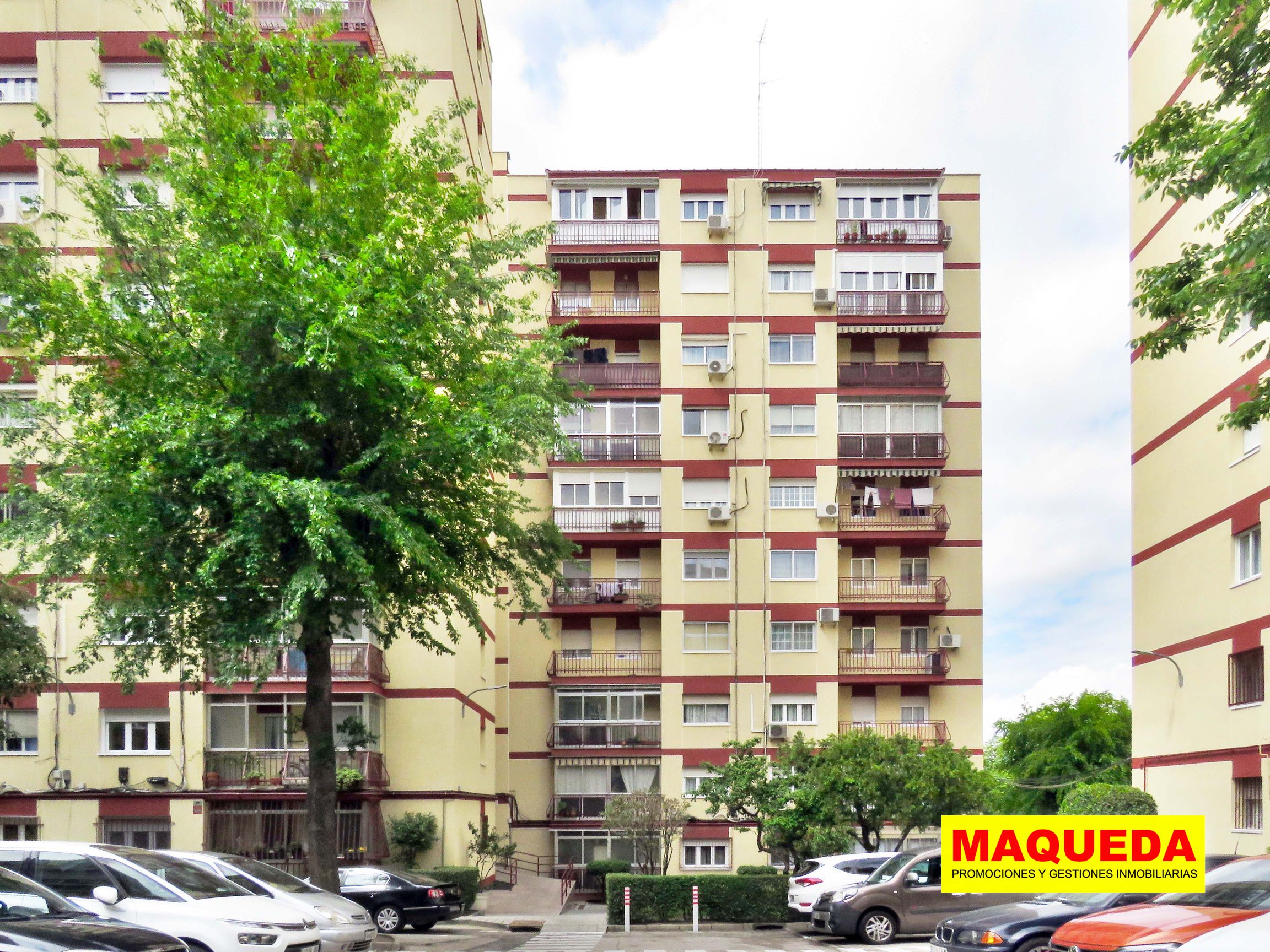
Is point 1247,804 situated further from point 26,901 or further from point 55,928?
point 55,928

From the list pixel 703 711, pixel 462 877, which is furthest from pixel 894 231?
pixel 462 877

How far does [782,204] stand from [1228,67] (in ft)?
101

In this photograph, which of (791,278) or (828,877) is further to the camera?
(791,278)

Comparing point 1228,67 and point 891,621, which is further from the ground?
point 1228,67

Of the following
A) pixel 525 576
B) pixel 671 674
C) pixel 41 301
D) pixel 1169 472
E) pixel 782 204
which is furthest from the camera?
pixel 782 204

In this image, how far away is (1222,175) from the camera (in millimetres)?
14141

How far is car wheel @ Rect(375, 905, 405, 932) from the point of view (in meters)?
25.1

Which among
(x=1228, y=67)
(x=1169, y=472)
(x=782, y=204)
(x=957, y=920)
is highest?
(x=782, y=204)

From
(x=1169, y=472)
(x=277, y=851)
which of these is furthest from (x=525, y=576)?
(x=1169, y=472)

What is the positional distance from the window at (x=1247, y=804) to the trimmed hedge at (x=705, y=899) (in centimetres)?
955

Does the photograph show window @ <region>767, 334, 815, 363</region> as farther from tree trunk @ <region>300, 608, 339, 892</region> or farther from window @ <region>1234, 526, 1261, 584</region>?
tree trunk @ <region>300, 608, 339, 892</region>

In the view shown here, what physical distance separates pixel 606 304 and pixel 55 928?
3692cm

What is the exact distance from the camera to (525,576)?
22.4 meters

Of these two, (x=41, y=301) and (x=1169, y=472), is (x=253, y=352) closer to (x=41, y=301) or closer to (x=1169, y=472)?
(x=41, y=301)
